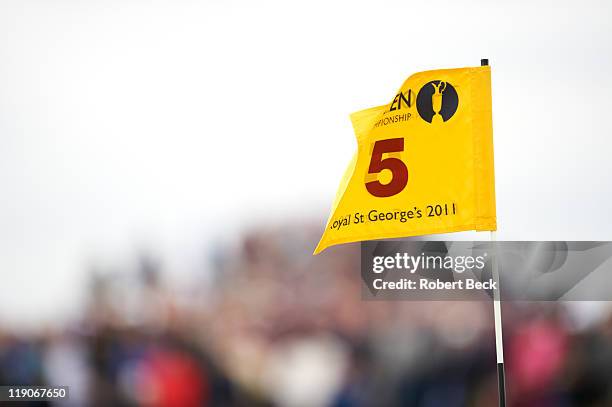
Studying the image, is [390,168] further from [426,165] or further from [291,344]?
[291,344]

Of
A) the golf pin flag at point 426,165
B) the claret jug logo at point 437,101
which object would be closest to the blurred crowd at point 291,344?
the golf pin flag at point 426,165

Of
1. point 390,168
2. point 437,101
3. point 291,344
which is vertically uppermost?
point 437,101

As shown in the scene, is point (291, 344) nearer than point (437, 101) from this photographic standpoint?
No

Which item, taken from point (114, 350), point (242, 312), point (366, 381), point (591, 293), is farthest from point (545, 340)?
point (114, 350)

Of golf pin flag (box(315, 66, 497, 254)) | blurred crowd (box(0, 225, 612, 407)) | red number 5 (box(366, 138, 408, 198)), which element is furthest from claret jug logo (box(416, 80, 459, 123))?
blurred crowd (box(0, 225, 612, 407))

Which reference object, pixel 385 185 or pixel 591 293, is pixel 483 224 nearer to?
pixel 385 185

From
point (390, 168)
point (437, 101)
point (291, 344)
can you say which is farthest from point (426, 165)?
point (291, 344)

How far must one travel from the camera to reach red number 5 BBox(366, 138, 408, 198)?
4.06 m

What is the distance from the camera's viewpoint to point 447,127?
13.2ft

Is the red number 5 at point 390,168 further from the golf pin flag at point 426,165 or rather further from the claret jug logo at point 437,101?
the claret jug logo at point 437,101

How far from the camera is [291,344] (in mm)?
6906

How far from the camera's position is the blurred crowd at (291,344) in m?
6.73

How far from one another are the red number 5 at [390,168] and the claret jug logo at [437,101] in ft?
0.65

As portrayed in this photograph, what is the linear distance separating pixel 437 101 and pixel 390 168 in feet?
1.37
